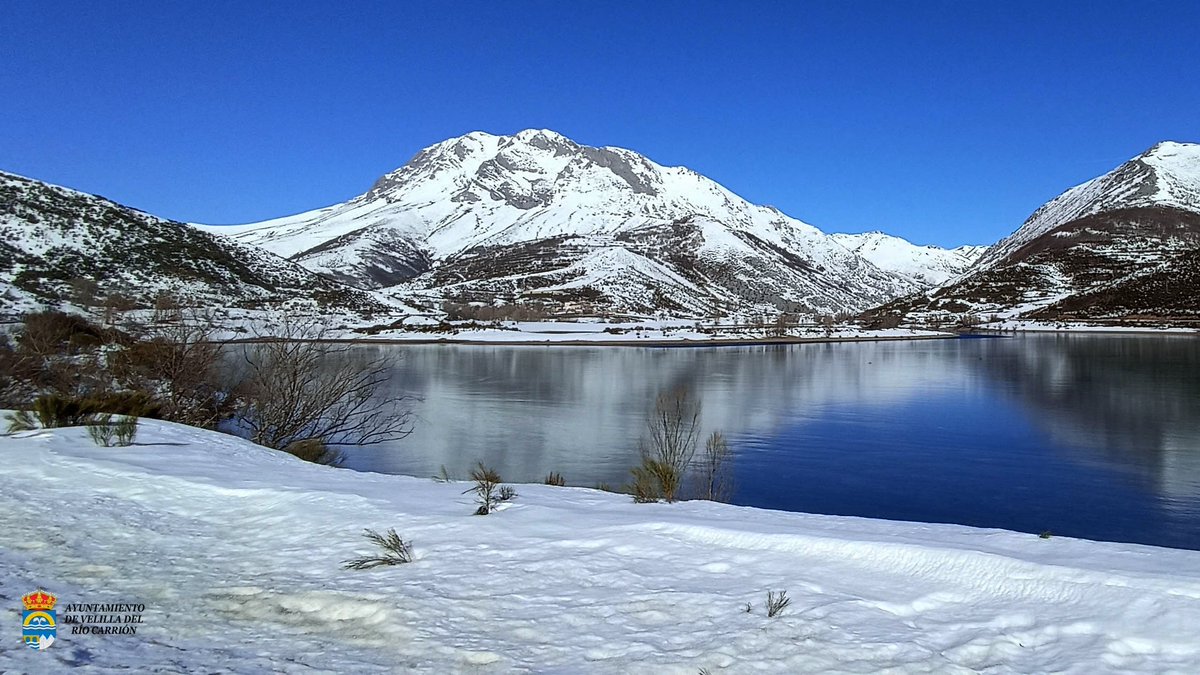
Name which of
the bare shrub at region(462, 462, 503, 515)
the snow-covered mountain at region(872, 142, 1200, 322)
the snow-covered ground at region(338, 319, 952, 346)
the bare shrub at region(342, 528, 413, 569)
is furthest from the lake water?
the snow-covered mountain at region(872, 142, 1200, 322)

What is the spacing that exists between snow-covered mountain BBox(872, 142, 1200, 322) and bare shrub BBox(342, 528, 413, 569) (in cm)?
11551

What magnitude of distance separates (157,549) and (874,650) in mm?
5350

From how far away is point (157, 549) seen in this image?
19.9 ft


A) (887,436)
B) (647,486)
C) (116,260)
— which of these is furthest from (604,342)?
(647,486)

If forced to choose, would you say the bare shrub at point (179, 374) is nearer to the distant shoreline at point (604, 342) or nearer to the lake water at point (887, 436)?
the lake water at point (887, 436)

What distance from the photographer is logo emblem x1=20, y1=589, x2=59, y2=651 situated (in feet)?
13.7

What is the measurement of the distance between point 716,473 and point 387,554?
1013 cm

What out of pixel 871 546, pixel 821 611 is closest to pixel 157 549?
pixel 821 611

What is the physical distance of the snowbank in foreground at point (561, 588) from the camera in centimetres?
439

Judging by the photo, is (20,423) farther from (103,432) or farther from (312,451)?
(312,451)

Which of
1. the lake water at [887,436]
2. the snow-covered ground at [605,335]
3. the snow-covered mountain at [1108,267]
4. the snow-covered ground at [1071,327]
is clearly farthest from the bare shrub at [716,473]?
the snow-covered mountain at [1108,267]

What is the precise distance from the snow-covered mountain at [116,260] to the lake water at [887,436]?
36.1 metres

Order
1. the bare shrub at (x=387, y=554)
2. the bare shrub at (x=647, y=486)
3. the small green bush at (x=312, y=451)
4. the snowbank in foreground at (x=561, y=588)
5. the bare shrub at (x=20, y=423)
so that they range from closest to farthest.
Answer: the snowbank in foreground at (x=561, y=588), the bare shrub at (x=387, y=554), the bare shrub at (x=647, y=486), the bare shrub at (x=20, y=423), the small green bush at (x=312, y=451)

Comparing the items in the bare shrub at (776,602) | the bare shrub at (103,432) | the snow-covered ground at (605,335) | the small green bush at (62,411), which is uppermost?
the snow-covered ground at (605,335)
